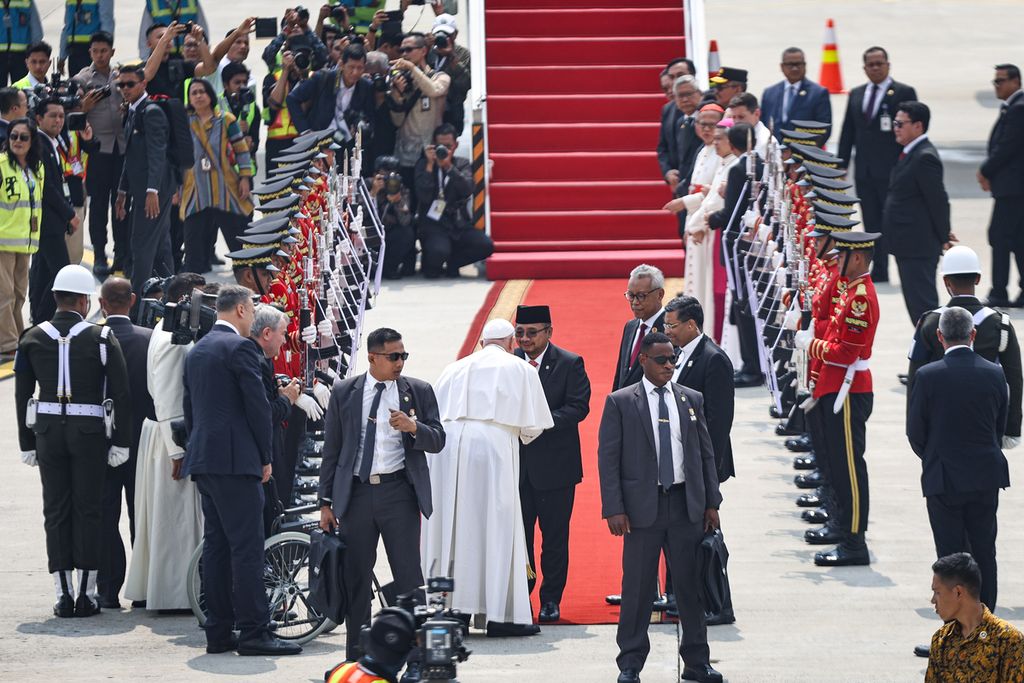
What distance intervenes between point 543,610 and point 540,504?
624 mm

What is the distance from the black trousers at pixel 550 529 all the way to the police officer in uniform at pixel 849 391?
1669 millimetres

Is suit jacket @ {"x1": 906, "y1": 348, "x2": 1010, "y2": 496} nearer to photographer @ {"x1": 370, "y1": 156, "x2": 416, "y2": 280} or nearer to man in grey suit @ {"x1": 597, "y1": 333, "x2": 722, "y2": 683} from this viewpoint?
man in grey suit @ {"x1": 597, "y1": 333, "x2": 722, "y2": 683}

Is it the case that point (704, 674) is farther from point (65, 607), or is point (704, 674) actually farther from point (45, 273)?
point (45, 273)

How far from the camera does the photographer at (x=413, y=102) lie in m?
18.5

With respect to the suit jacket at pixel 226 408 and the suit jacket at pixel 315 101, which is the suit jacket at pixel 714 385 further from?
the suit jacket at pixel 315 101

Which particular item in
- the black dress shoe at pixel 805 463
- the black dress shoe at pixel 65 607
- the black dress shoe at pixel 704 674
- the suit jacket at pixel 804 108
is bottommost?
the black dress shoe at pixel 704 674

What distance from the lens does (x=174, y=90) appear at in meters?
17.9

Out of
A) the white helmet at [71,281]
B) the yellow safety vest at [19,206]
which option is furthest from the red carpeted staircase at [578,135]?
the white helmet at [71,281]

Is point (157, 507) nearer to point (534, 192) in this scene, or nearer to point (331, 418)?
point (331, 418)

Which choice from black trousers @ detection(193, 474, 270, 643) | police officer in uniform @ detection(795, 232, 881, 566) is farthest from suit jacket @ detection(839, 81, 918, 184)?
black trousers @ detection(193, 474, 270, 643)

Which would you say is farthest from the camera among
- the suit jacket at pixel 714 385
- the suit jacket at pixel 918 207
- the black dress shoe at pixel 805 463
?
the suit jacket at pixel 918 207

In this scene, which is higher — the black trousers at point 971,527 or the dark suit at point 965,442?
the dark suit at point 965,442

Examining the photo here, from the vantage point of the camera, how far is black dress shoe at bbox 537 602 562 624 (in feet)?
32.3

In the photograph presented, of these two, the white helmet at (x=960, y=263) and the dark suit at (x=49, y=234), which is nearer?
the white helmet at (x=960, y=263)
